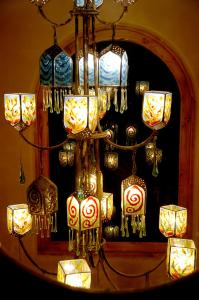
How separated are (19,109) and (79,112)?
528mm

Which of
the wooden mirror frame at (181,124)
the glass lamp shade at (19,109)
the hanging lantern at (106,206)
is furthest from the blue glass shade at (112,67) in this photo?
the wooden mirror frame at (181,124)

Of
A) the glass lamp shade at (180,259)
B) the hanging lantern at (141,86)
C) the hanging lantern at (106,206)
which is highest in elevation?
the hanging lantern at (141,86)

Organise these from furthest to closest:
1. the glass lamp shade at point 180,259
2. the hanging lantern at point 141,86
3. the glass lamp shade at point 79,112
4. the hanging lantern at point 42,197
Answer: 1. the hanging lantern at point 141,86
2. the glass lamp shade at point 180,259
3. the hanging lantern at point 42,197
4. the glass lamp shade at point 79,112

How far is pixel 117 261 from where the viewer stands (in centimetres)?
493

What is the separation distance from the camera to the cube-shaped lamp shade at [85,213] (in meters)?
2.41

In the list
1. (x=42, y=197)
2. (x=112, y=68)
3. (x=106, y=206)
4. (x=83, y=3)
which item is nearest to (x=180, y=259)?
(x=106, y=206)

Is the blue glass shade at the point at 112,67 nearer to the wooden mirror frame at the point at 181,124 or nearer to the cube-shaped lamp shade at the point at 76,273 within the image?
the cube-shaped lamp shade at the point at 76,273

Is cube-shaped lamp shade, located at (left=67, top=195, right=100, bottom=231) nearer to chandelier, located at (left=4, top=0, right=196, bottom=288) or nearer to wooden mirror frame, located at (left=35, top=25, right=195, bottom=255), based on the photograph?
chandelier, located at (left=4, top=0, right=196, bottom=288)

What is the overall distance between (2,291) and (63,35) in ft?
13.5

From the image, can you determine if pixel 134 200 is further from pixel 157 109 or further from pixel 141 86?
pixel 141 86

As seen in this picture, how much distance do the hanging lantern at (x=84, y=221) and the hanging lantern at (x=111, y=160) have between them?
2311mm

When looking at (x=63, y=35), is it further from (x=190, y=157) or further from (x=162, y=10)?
(x=190, y=157)

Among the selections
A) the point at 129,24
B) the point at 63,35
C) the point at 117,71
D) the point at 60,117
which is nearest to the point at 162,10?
the point at 129,24

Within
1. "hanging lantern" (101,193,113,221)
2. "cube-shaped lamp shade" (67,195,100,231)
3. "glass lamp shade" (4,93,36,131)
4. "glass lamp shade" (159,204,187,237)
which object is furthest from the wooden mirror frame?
"cube-shaped lamp shade" (67,195,100,231)
